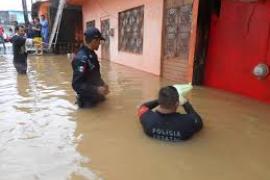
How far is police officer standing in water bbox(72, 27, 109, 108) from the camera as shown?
4.91 m

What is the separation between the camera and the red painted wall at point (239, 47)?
18.7 ft

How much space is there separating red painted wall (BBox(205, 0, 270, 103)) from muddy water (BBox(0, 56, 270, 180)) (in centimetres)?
41

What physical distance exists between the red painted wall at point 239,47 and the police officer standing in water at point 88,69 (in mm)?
2862

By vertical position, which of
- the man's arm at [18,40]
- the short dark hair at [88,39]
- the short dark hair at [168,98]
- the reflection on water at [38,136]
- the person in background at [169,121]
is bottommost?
the reflection on water at [38,136]

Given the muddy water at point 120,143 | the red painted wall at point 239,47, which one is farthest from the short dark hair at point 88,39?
the red painted wall at point 239,47

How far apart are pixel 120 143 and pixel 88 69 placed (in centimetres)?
168

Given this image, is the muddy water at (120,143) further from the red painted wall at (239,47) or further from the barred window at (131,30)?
the barred window at (131,30)

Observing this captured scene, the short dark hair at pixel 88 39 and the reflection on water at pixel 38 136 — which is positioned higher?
the short dark hair at pixel 88 39

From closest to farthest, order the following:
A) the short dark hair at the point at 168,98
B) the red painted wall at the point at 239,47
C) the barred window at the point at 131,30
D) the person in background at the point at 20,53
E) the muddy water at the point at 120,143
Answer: the muddy water at the point at 120,143, the short dark hair at the point at 168,98, the red painted wall at the point at 239,47, the person in background at the point at 20,53, the barred window at the point at 131,30

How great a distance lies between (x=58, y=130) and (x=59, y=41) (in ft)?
51.7

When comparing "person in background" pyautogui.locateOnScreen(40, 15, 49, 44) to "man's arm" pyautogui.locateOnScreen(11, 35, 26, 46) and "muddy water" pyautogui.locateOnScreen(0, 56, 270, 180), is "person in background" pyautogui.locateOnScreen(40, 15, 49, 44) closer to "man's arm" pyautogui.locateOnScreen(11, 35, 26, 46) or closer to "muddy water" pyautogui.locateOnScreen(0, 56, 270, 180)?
"man's arm" pyautogui.locateOnScreen(11, 35, 26, 46)

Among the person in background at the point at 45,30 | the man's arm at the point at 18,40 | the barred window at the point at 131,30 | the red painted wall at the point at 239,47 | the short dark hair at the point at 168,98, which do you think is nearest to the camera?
the short dark hair at the point at 168,98

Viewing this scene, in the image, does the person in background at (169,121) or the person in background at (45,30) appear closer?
the person in background at (169,121)

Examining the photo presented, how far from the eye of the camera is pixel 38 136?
13.2 ft
